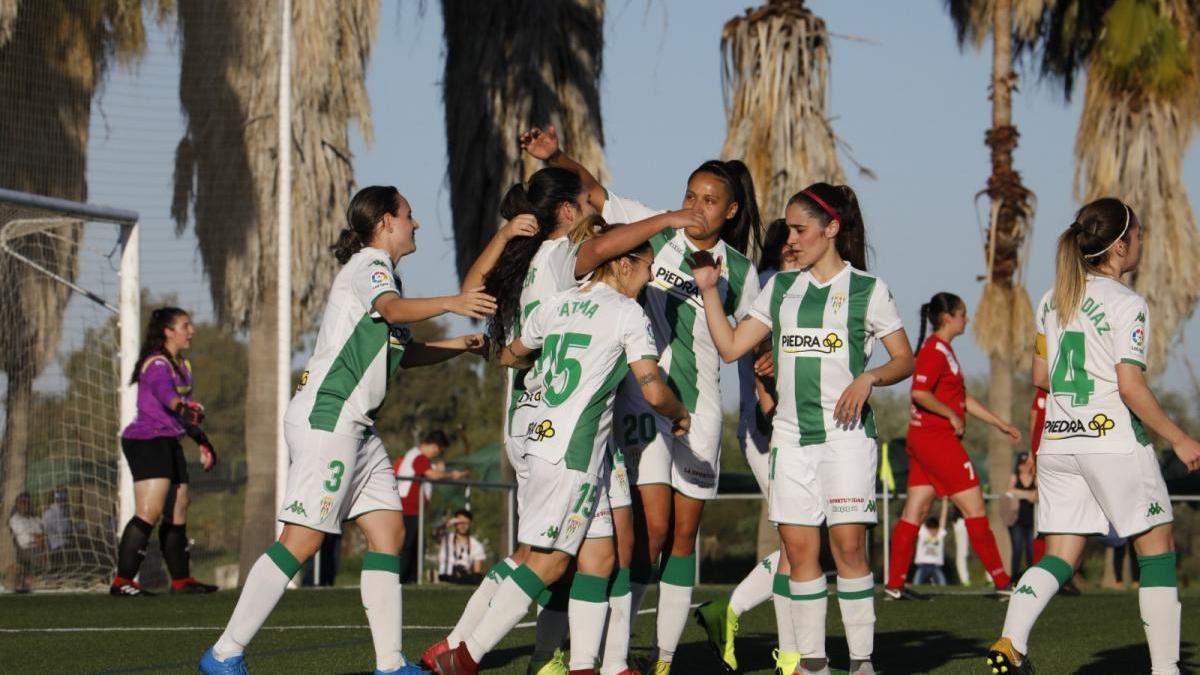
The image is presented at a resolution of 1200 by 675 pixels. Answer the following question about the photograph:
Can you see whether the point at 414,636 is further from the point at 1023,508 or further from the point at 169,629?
the point at 1023,508

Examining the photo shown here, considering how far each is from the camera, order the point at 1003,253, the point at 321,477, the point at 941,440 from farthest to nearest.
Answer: the point at 1003,253 → the point at 941,440 → the point at 321,477

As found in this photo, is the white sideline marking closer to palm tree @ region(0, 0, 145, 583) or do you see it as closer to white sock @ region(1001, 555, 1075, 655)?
white sock @ region(1001, 555, 1075, 655)

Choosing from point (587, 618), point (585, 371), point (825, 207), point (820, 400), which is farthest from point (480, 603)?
point (825, 207)

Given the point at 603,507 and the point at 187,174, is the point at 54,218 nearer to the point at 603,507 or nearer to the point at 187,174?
the point at 187,174

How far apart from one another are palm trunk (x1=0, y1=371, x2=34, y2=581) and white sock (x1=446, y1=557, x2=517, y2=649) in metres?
8.71

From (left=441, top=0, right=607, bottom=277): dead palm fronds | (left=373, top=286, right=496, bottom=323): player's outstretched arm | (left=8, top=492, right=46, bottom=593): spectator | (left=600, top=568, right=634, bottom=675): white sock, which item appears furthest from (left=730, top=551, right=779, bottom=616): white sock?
(left=441, top=0, right=607, bottom=277): dead palm fronds

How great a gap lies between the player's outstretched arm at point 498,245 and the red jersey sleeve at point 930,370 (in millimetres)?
5763

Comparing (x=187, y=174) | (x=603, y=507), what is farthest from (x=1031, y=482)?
(x=603, y=507)

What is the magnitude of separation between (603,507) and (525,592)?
0.44 meters

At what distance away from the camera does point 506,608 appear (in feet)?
19.6

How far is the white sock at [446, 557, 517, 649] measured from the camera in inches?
251

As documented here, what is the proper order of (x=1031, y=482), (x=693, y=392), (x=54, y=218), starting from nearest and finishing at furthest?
(x=693, y=392) → (x=54, y=218) → (x=1031, y=482)

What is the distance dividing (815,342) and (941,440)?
5589mm

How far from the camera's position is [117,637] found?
893cm
